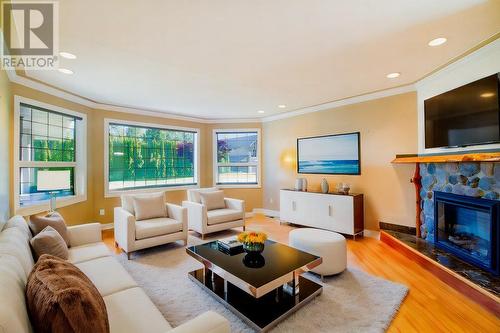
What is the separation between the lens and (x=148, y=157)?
203 inches

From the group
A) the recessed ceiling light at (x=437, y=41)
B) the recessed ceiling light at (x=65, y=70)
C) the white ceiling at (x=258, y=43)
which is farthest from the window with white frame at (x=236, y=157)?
the recessed ceiling light at (x=437, y=41)

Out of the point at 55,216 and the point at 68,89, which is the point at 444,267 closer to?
the point at 55,216

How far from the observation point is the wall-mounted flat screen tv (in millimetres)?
4266

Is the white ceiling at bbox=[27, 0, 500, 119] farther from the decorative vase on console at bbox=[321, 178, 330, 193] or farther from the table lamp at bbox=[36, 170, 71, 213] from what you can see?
the decorative vase on console at bbox=[321, 178, 330, 193]

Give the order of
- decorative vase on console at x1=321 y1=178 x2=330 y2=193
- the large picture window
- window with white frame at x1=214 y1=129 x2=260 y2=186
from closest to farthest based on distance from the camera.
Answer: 1. decorative vase on console at x1=321 y1=178 x2=330 y2=193
2. the large picture window
3. window with white frame at x1=214 y1=129 x2=260 y2=186

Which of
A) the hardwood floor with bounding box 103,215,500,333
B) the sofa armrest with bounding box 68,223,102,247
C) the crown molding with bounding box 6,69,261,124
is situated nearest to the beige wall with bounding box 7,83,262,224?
the crown molding with bounding box 6,69,261,124

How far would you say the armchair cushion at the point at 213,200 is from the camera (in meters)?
4.38

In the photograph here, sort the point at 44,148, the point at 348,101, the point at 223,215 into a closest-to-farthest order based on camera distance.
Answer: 1. the point at 44,148
2. the point at 223,215
3. the point at 348,101

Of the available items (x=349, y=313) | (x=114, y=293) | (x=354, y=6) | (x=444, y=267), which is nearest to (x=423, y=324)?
(x=349, y=313)

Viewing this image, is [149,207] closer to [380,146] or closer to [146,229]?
[146,229]

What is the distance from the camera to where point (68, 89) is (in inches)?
145

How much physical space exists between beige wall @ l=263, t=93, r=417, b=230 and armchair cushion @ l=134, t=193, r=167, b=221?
2.99 metres

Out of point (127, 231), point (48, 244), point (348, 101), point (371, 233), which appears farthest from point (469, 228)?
point (48, 244)

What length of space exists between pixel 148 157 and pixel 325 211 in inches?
153
